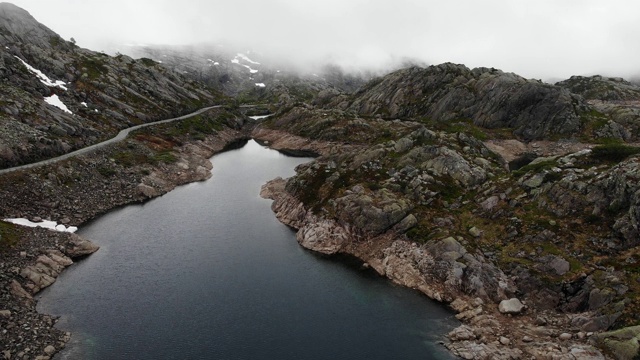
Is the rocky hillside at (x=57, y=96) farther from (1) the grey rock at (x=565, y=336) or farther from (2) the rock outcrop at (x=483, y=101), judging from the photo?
(1) the grey rock at (x=565, y=336)

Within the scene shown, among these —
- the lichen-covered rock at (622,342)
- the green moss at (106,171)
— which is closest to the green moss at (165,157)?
the green moss at (106,171)

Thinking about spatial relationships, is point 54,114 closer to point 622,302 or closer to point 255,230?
point 255,230

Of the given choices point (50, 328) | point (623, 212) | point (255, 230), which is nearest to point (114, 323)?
point (50, 328)

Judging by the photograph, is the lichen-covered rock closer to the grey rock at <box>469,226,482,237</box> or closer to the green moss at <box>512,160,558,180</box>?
the grey rock at <box>469,226,482,237</box>

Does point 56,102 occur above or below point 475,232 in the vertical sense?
below

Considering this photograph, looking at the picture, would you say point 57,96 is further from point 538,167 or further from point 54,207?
point 538,167

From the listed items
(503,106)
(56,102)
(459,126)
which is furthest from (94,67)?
(503,106)
